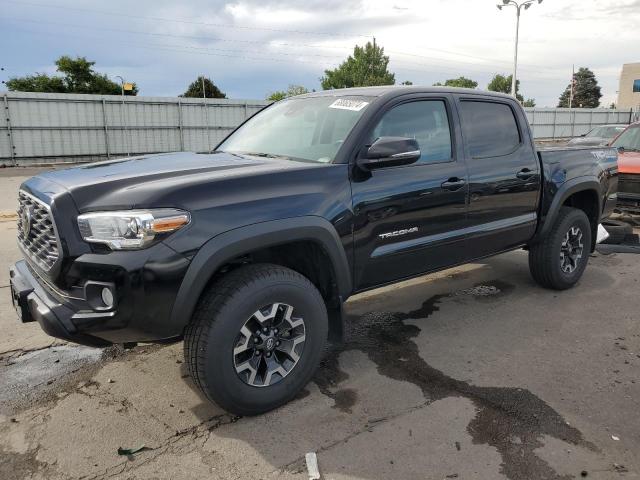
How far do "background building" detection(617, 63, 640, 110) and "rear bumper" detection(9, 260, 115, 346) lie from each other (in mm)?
79607

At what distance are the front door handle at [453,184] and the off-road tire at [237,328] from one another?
52.0 inches

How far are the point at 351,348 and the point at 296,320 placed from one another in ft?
3.37

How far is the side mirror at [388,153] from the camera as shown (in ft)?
10.3

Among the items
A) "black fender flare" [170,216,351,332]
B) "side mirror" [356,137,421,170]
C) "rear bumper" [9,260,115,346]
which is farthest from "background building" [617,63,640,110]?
"rear bumper" [9,260,115,346]

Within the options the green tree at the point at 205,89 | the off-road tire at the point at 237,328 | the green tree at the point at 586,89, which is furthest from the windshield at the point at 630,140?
the green tree at the point at 586,89

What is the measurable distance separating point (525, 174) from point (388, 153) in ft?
6.14

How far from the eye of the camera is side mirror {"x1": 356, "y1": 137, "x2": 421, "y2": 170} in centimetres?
314

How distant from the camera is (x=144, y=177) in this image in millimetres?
2791

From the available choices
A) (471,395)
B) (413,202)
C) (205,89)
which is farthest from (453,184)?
(205,89)

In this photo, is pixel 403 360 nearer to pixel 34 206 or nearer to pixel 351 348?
pixel 351 348

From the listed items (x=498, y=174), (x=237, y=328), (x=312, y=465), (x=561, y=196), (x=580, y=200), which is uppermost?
(x=498, y=174)

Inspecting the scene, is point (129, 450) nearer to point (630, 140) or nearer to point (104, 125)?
point (630, 140)

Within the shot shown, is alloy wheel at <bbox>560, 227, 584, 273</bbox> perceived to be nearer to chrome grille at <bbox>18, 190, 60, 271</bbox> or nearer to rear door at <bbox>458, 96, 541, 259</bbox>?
rear door at <bbox>458, 96, 541, 259</bbox>

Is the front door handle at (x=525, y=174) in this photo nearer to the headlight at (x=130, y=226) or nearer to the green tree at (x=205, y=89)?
the headlight at (x=130, y=226)
